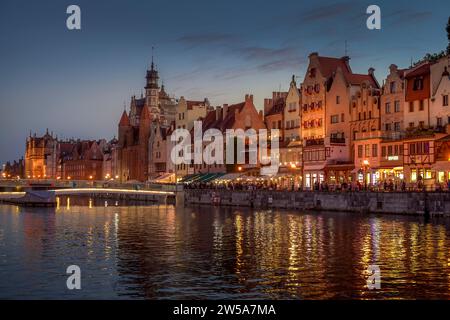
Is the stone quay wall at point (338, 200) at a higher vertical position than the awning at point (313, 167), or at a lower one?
lower

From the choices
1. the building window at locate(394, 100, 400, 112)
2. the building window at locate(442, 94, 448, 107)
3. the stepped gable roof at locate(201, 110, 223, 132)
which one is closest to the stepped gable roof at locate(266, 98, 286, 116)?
the stepped gable roof at locate(201, 110, 223, 132)

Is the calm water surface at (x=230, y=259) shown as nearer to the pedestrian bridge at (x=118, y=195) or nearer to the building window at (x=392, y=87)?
the building window at (x=392, y=87)

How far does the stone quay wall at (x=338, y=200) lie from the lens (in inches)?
2510

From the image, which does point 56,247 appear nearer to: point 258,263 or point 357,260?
point 258,263

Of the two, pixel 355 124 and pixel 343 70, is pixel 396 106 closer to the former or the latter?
pixel 355 124

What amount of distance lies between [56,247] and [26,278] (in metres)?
11.8

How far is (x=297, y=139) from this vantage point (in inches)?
3981

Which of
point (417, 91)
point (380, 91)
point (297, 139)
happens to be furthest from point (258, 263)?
point (297, 139)

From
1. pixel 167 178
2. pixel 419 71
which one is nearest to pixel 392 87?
pixel 419 71

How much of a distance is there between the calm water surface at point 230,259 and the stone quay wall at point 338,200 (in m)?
4.65

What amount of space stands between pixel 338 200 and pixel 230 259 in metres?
41.5

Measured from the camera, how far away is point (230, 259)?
3691cm

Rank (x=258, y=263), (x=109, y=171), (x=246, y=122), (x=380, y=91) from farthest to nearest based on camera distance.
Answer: (x=109, y=171)
(x=246, y=122)
(x=380, y=91)
(x=258, y=263)

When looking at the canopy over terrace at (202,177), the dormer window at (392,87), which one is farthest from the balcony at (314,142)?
the canopy over terrace at (202,177)
